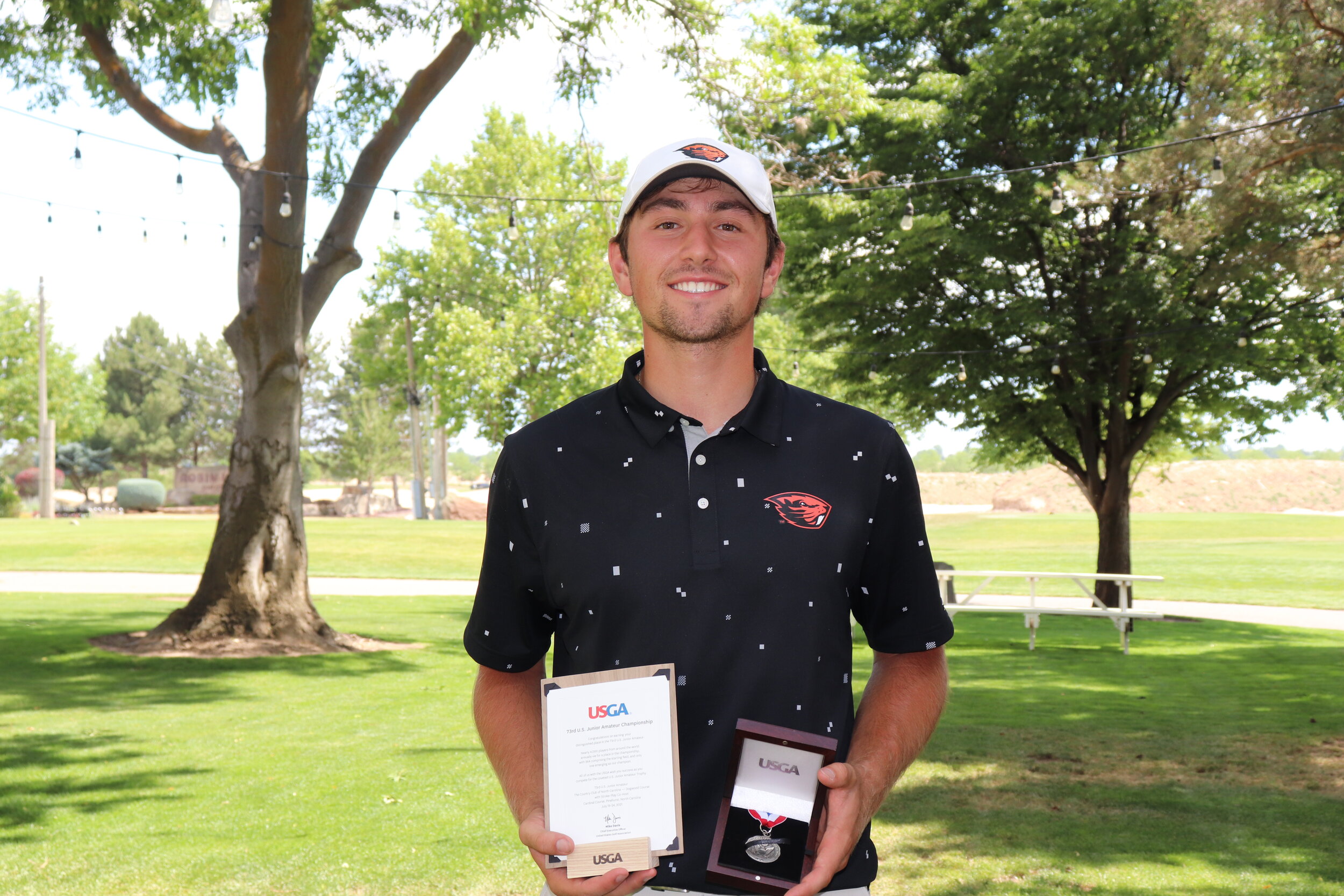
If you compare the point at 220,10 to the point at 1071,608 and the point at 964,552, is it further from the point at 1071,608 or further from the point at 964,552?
the point at 964,552

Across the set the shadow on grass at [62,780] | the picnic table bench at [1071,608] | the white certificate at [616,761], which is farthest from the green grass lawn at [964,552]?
the white certificate at [616,761]

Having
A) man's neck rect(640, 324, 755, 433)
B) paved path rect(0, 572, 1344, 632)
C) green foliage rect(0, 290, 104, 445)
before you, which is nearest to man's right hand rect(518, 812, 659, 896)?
man's neck rect(640, 324, 755, 433)

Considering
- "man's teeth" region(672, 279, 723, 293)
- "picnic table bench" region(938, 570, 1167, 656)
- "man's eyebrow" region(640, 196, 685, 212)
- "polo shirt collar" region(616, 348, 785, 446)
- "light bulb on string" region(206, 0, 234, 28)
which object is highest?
"light bulb on string" region(206, 0, 234, 28)

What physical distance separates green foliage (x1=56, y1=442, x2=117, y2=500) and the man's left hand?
89.2 meters

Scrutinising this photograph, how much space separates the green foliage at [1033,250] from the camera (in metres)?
17.8

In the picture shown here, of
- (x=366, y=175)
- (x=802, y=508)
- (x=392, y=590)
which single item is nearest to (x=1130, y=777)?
(x=802, y=508)

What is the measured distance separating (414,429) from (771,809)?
58026 millimetres

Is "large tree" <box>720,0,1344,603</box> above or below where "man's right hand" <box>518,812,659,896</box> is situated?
above

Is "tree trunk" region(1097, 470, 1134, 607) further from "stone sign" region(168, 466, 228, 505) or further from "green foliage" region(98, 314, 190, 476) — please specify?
"green foliage" region(98, 314, 190, 476)

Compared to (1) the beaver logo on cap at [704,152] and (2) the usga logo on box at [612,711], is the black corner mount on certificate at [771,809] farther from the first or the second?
(1) the beaver logo on cap at [704,152]

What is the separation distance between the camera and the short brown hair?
7.19 ft

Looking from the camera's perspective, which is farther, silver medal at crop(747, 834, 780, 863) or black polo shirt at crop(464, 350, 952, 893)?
black polo shirt at crop(464, 350, 952, 893)

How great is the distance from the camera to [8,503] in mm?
Result: 58344

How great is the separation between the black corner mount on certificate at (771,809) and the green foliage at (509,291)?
44.7 metres
